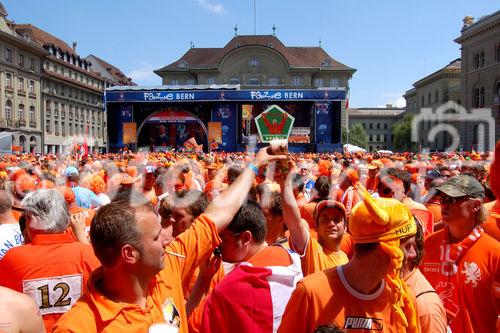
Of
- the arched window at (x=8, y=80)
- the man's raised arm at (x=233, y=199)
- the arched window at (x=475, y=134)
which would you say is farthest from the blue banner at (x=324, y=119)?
the arched window at (x=8, y=80)

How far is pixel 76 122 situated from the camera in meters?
66.9

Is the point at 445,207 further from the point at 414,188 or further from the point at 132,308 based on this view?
the point at 414,188

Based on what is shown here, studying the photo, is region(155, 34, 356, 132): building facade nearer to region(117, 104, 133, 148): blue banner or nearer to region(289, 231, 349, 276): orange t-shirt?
region(117, 104, 133, 148): blue banner

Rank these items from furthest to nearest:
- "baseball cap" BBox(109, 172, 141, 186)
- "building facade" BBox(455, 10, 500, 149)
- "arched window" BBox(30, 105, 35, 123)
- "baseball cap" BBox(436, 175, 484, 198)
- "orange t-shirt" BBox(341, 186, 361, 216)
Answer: "arched window" BBox(30, 105, 35, 123) < "building facade" BBox(455, 10, 500, 149) < "baseball cap" BBox(109, 172, 141, 186) < "orange t-shirt" BBox(341, 186, 361, 216) < "baseball cap" BBox(436, 175, 484, 198)

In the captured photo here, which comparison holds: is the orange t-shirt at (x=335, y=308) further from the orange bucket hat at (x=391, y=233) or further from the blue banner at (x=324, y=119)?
the blue banner at (x=324, y=119)

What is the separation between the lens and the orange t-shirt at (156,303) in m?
1.94

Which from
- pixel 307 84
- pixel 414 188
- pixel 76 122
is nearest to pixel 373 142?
pixel 307 84

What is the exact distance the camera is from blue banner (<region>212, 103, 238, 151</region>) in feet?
119

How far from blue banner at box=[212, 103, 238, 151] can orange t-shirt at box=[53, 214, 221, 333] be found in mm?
33806

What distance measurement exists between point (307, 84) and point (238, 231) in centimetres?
7372

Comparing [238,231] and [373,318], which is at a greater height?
[238,231]

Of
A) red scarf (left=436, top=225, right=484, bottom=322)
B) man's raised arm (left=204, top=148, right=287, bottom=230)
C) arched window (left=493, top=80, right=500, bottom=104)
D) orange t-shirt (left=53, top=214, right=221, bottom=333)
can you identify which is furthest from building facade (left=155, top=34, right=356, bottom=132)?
orange t-shirt (left=53, top=214, right=221, bottom=333)

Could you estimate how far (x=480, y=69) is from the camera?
2077 inches

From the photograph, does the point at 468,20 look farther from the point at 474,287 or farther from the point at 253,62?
the point at 474,287
